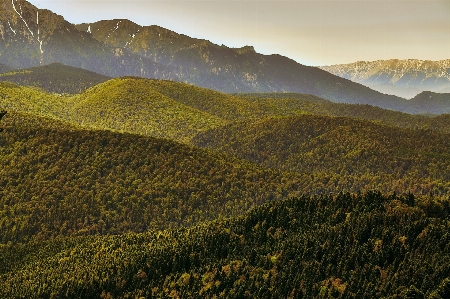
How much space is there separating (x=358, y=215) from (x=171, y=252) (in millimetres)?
74023

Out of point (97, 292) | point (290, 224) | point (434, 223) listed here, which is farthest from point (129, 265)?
point (434, 223)

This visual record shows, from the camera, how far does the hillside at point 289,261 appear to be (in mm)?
128750

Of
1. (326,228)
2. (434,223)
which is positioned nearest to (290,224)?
(326,228)

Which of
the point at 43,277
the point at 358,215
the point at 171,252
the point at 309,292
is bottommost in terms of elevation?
the point at 43,277

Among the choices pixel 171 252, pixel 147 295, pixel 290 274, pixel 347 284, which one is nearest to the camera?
pixel 347 284

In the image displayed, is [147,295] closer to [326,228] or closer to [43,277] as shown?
[43,277]

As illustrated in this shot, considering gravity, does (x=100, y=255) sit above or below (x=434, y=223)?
below

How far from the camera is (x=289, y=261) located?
15112 cm

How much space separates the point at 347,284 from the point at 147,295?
69377 mm

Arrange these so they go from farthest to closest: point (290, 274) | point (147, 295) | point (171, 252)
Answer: point (171, 252) < point (147, 295) < point (290, 274)

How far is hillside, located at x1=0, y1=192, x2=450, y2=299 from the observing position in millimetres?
128750

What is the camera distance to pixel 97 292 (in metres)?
169

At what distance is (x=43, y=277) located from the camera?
17775 centimetres

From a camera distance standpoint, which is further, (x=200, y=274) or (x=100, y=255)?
(x=100, y=255)
